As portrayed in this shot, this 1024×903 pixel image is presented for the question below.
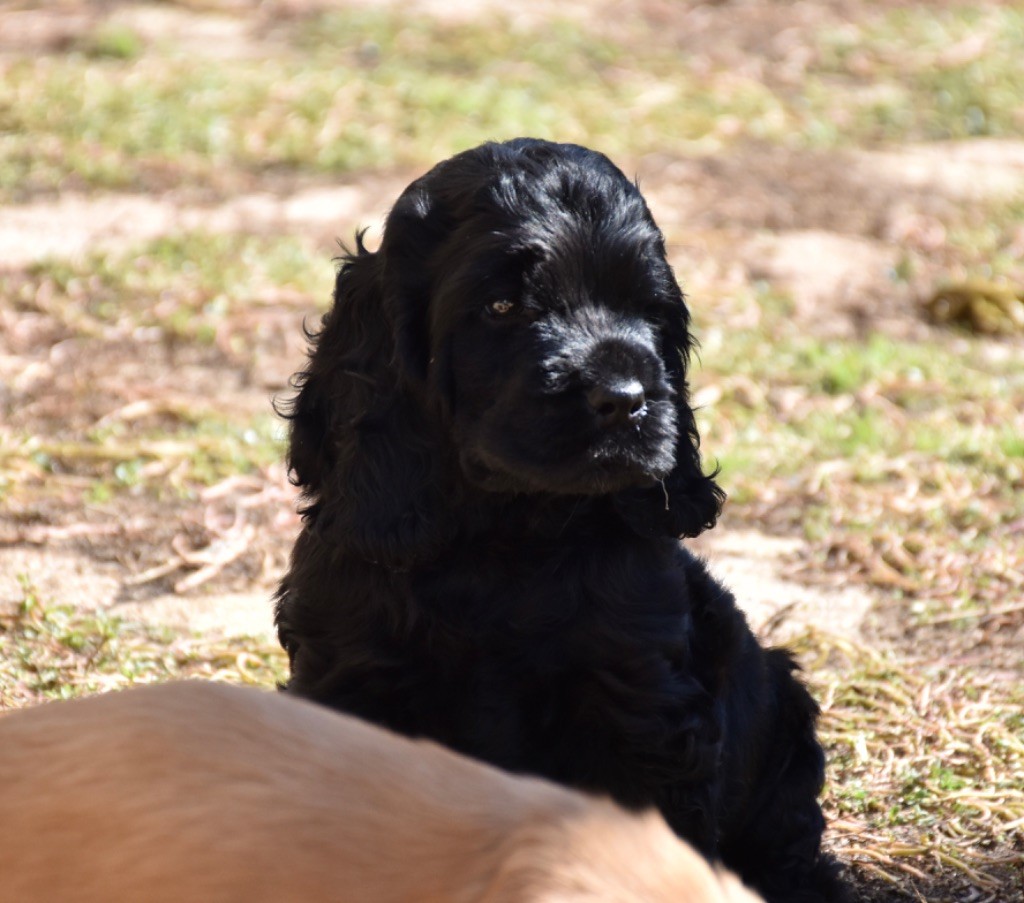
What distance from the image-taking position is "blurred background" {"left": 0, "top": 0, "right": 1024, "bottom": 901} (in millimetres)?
3920

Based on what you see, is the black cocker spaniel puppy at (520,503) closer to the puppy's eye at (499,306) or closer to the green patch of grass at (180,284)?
the puppy's eye at (499,306)

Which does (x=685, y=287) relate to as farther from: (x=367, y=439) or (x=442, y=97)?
(x=367, y=439)

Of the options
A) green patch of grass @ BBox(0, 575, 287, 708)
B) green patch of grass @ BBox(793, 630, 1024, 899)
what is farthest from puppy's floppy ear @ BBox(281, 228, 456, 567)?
green patch of grass @ BBox(793, 630, 1024, 899)

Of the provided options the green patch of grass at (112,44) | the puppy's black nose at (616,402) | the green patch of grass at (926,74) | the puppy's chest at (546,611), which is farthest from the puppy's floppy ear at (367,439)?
the green patch of grass at (926,74)

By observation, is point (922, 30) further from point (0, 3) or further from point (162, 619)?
point (162, 619)

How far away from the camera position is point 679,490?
2965mm

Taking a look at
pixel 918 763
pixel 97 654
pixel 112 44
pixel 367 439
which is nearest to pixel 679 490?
pixel 367 439

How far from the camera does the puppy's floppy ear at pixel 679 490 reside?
2.88 meters

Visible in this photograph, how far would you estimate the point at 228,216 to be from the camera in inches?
295

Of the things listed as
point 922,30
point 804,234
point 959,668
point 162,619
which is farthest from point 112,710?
point 922,30

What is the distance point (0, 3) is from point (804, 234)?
5559 mm

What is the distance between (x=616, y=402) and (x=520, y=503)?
30cm

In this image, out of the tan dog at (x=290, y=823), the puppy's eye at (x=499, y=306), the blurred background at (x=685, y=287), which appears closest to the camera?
the tan dog at (x=290, y=823)

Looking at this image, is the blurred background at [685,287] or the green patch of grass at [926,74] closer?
the blurred background at [685,287]
